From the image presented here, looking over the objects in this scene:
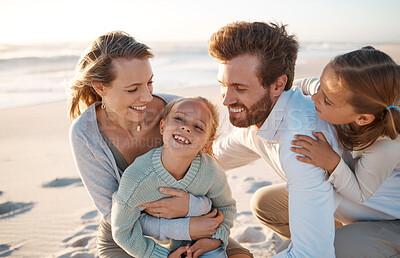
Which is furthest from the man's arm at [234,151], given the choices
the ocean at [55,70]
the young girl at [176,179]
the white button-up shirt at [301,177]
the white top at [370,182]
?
the ocean at [55,70]

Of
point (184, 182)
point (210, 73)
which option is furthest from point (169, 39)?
point (184, 182)

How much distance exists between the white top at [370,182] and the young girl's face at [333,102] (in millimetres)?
262

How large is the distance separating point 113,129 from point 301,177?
1389mm

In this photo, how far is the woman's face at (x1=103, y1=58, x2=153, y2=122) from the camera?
2.54 metres

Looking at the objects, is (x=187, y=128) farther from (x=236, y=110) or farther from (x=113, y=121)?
(x=113, y=121)

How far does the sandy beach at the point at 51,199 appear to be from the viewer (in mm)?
3371

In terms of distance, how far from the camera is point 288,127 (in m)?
2.36

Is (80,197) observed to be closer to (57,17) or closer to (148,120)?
(148,120)

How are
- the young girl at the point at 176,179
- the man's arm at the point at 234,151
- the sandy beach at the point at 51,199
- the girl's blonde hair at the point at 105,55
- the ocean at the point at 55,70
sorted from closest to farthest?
the young girl at the point at 176,179
the girl's blonde hair at the point at 105,55
the man's arm at the point at 234,151
the sandy beach at the point at 51,199
the ocean at the point at 55,70

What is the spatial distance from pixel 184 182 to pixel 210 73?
9.48 meters

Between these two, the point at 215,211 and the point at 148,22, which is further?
the point at 148,22

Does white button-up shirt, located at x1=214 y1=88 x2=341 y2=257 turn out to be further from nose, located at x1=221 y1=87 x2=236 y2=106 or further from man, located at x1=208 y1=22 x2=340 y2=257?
nose, located at x1=221 y1=87 x2=236 y2=106

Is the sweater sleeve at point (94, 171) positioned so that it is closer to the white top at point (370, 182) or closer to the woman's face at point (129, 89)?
the woman's face at point (129, 89)

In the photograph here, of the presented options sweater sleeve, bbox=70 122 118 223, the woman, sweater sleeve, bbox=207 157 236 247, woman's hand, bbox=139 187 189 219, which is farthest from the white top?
sweater sleeve, bbox=70 122 118 223
